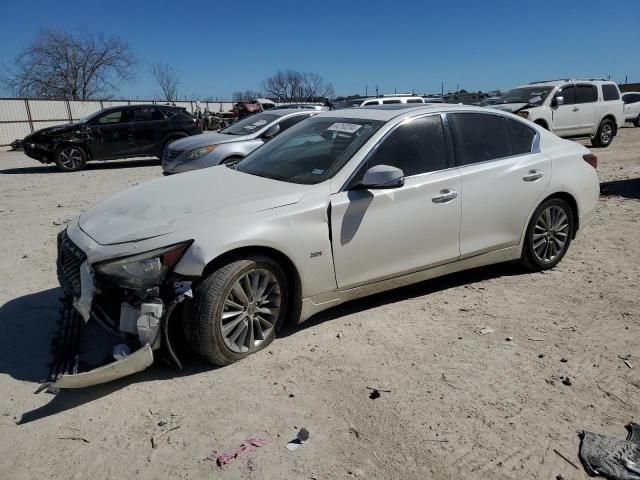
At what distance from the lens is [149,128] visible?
46.3 feet

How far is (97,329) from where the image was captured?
394 centimetres

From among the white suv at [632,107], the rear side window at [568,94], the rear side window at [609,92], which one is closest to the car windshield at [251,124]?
the rear side window at [568,94]

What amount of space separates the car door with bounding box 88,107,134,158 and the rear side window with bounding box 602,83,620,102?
13.9m

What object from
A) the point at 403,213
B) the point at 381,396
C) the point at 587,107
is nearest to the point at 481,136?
the point at 403,213

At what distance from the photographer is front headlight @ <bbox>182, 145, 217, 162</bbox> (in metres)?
8.95

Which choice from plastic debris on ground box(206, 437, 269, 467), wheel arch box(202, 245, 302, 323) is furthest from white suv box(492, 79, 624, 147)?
plastic debris on ground box(206, 437, 269, 467)

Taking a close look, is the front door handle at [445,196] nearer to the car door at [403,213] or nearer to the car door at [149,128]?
the car door at [403,213]

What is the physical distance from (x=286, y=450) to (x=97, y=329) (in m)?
2.08

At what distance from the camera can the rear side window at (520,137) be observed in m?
4.69

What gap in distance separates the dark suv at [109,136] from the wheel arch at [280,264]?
1172 centimetres

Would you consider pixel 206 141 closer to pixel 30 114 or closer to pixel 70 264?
pixel 70 264

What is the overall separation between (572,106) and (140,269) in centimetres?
1453

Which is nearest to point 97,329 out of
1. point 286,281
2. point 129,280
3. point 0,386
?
point 0,386

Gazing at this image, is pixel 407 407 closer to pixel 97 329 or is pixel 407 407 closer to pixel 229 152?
pixel 97 329
